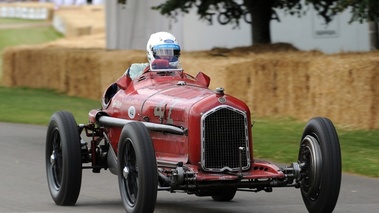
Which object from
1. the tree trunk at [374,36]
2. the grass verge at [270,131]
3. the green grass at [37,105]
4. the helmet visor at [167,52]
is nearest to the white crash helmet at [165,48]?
the helmet visor at [167,52]

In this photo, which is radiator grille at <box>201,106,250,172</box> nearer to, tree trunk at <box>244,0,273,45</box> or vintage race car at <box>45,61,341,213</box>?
vintage race car at <box>45,61,341,213</box>

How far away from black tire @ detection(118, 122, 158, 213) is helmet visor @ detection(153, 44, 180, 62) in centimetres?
156

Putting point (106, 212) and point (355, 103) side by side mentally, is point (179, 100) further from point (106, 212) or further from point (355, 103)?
point (355, 103)

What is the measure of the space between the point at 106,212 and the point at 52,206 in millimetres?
749

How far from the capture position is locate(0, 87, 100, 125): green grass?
19.6 meters

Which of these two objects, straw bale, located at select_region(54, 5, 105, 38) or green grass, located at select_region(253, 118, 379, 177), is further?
straw bale, located at select_region(54, 5, 105, 38)

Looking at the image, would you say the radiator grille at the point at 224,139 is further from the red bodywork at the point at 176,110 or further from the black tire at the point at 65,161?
the black tire at the point at 65,161

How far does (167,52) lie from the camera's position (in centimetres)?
1023

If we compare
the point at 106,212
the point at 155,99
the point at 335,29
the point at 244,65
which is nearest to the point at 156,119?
the point at 155,99

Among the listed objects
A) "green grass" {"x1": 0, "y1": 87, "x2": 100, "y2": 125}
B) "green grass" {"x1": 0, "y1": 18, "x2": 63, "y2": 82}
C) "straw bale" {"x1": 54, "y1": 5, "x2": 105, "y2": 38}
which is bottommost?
"green grass" {"x1": 0, "y1": 18, "x2": 63, "y2": 82}

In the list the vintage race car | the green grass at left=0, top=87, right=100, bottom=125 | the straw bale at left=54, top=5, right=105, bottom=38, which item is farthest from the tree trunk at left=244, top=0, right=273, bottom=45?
the straw bale at left=54, top=5, right=105, bottom=38

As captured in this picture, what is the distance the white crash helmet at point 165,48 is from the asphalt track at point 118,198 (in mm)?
1468

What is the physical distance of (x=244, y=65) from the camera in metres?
18.5

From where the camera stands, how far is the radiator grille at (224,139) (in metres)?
8.83
